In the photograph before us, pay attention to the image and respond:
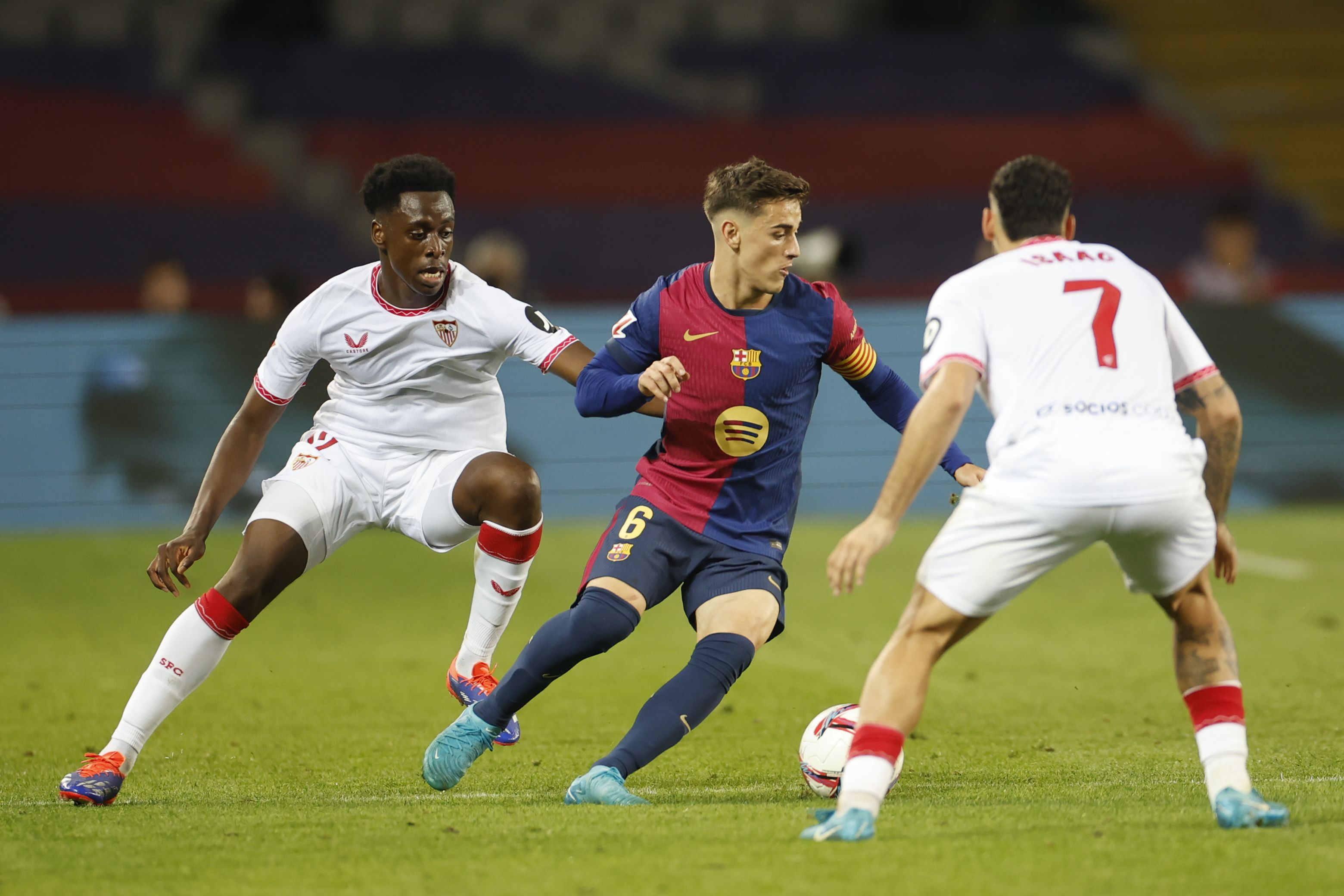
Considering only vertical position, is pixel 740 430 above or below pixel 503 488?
above

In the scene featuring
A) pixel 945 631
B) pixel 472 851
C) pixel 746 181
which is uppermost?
pixel 746 181

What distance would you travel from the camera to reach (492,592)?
213 inches

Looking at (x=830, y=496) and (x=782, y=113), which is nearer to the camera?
(x=830, y=496)

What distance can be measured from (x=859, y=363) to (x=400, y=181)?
1624 millimetres

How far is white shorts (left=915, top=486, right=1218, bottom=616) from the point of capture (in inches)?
143

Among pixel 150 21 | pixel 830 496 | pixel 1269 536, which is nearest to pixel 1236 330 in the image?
pixel 1269 536

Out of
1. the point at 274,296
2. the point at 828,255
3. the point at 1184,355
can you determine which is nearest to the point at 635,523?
the point at 1184,355

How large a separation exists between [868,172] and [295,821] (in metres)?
15.9

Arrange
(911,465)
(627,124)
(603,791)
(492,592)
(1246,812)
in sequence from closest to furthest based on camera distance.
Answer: (911,465), (1246,812), (603,791), (492,592), (627,124)

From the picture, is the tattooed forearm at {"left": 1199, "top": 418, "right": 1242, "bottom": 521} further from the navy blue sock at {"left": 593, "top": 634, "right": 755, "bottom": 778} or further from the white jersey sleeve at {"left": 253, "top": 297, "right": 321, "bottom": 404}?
the white jersey sleeve at {"left": 253, "top": 297, "right": 321, "bottom": 404}

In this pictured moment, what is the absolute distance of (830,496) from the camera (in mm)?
11641

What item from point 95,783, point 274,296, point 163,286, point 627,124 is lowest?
point 627,124

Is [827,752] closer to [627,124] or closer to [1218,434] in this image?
[1218,434]

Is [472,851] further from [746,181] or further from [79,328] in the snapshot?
[79,328]
